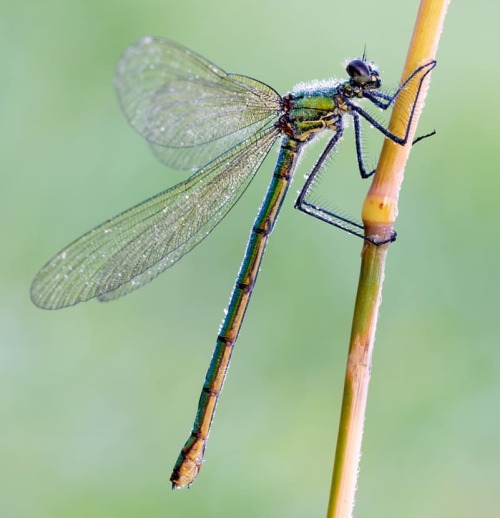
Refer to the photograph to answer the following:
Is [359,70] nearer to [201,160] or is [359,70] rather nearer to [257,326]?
[201,160]

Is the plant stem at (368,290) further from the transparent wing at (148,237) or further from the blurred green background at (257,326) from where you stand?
the blurred green background at (257,326)

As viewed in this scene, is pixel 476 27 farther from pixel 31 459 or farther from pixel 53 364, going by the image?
pixel 31 459

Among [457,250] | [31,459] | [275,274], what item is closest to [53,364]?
[31,459]

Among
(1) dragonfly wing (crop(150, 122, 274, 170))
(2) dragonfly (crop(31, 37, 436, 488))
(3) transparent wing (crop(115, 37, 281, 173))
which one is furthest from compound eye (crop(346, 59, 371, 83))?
(1) dragonfly wing (crop(150, 122, 274, 170))

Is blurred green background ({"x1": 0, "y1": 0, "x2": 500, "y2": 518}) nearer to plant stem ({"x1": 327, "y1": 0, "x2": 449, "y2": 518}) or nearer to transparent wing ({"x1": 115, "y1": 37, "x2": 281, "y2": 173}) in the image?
transparent wing ({"x1": 115, "y1": 37, "x2": 281, "y2": 173})

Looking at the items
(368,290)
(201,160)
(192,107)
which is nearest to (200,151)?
(201,160)

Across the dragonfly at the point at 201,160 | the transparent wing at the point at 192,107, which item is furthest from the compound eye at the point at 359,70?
the transparent wing at the point at 192,107

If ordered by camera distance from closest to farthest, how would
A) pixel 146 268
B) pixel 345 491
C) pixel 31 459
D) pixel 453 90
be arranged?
pixel 345 491
pixel 146 268
pixel 31 459
pixel 453 90
